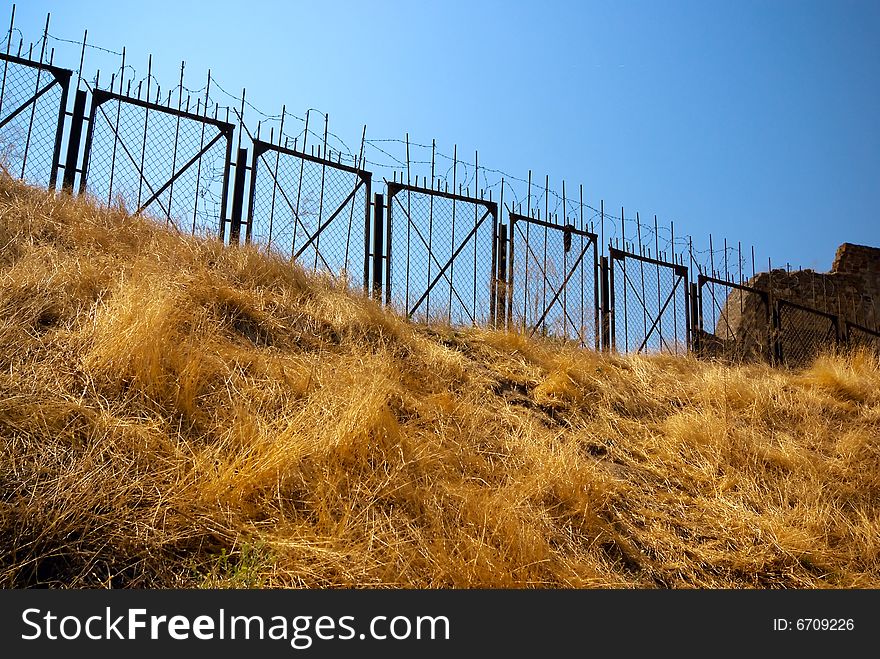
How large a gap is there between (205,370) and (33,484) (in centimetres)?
139

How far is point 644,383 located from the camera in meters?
6.83

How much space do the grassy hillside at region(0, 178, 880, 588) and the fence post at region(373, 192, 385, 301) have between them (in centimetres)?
110

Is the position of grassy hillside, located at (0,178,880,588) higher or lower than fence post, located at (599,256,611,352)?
lower

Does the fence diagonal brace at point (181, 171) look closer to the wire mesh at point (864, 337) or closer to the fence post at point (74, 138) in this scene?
the fence post at point (74, 138)

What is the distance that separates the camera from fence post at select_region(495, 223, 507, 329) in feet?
25.6

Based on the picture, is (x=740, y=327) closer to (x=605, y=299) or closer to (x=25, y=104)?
(x=605, y=299)

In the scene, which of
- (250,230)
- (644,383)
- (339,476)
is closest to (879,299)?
(644,383)

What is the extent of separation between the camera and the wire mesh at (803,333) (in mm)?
13070

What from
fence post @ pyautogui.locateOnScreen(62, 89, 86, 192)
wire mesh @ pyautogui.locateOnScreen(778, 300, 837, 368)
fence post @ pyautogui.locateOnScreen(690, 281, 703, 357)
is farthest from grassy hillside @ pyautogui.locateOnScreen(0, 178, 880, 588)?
wire mesh @ pyautogui.locateOnScreen(778, 300, 837, 368)

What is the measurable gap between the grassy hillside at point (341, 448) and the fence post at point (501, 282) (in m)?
0.82

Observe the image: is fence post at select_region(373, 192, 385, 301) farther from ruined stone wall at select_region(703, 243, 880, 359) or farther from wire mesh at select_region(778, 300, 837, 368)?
wire mesh at select_region(778, 300, 837, 368)

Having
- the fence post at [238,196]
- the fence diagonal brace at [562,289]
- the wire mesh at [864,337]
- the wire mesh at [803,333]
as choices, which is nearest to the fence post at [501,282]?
the fence diagonal brace at [562,289]

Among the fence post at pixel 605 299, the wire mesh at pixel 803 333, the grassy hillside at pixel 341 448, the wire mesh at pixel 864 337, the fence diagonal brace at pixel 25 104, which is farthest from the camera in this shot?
the wire mesh at pixel 864 337

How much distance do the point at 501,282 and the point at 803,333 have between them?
337 inches
